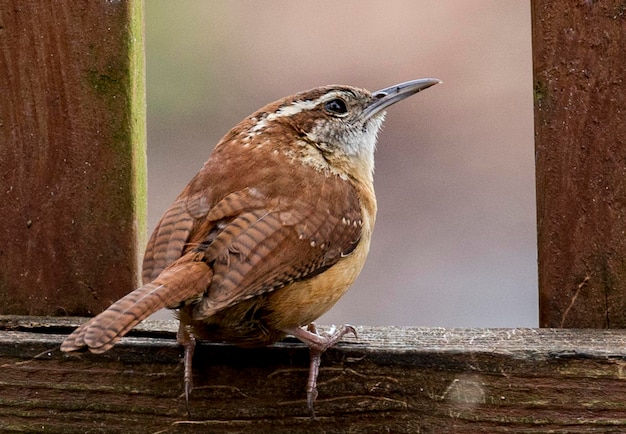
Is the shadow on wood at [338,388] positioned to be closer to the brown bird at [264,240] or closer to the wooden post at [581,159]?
the brown bird at [264,240]

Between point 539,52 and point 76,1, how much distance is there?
1325 millimetres

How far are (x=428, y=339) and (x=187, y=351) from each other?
65 centimetres

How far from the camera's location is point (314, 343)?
3141 mm

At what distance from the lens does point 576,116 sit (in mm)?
3334

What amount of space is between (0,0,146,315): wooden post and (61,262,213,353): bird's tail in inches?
18.0

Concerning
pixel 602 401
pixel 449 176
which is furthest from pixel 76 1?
pixel 449 176

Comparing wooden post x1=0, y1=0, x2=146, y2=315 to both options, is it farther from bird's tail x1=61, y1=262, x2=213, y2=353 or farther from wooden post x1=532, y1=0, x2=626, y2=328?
wooden post x1=532, y1=0, x2=626, y2=328

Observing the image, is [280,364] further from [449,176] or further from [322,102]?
[449,176]

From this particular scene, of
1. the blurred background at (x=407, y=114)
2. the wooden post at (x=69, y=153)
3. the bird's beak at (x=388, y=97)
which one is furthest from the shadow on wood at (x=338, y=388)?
the blurred background at (x=407, y=114)

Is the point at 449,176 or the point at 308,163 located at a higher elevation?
the point at 308,163

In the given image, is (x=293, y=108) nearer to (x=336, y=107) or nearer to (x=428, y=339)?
(x=336, y=107)

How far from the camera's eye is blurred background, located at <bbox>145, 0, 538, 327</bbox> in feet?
21.3

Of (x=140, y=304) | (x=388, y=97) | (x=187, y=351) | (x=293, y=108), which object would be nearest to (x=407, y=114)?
(x=388, y=97)

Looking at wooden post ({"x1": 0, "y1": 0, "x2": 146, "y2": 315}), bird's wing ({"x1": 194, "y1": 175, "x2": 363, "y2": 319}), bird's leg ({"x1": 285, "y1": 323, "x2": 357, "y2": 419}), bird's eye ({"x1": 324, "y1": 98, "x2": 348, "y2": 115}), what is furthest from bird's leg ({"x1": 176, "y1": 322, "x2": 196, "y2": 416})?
bird's eye ({"x1": 324, "y1": 98, "x2": 348, "y2": 115})
